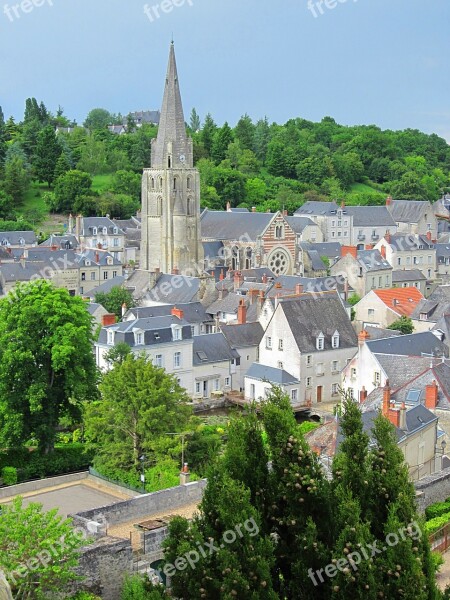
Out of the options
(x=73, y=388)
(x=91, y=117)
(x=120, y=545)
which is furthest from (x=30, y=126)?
(x=120, y=545)

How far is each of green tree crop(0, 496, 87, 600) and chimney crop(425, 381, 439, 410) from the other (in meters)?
17.9

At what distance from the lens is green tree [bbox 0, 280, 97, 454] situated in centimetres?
3512

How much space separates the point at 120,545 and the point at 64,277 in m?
50.4

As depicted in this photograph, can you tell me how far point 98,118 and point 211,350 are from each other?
135 metres

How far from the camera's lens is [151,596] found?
16719 mm

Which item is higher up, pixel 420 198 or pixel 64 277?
pixel 420 198

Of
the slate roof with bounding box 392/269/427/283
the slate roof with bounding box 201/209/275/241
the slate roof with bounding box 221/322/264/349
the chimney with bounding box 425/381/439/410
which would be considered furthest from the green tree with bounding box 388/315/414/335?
the slate roof with bounding box 201/209/275/241

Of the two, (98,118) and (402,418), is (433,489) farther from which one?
(98,118)

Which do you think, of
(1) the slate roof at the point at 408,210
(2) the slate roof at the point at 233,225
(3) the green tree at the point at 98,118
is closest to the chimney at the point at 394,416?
(2) the slate roof at the point at 233,225

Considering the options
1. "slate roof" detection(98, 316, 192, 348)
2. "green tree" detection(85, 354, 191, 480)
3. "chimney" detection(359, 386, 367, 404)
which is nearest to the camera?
"green tree" detection(85, 354, 191, 480)

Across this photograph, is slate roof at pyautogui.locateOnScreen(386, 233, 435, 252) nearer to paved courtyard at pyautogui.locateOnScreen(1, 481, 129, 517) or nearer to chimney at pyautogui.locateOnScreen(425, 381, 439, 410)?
chimney at pyautogui.locateOnScreen(425, 381, 439, 410)

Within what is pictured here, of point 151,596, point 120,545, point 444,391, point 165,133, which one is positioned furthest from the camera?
point 165,133

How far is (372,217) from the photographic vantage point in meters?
99.3

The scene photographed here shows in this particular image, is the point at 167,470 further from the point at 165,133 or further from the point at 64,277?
the point at 165,133
